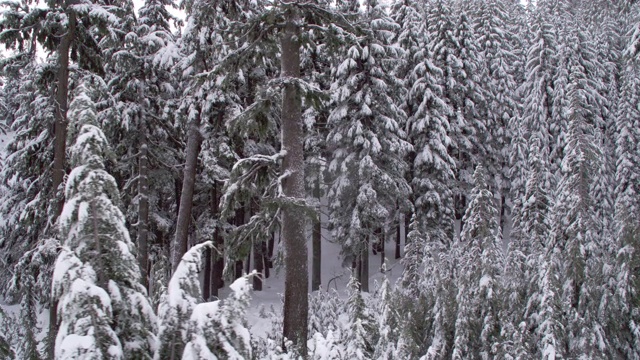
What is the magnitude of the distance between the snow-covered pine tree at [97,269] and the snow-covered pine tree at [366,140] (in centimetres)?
1753

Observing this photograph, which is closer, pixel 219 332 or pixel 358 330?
pixel 219 332

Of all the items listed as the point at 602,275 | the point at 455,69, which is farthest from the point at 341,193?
the point at 602,275

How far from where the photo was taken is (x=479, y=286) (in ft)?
29.6

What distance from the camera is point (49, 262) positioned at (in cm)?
1506

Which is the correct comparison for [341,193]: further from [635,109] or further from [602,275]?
[635,109]

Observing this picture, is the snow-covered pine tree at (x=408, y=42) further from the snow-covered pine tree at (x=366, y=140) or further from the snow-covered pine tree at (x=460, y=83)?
the snow-covered pine tree at (x=366, y=140)

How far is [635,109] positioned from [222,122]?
82.9ft

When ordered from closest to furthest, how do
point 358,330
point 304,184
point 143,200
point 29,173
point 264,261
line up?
point 358,330, point 304,184, point 143,200, point 29,173, point 264,261

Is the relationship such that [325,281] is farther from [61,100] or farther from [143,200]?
[61,100]

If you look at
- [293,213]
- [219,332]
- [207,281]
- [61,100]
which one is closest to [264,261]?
[207,281]

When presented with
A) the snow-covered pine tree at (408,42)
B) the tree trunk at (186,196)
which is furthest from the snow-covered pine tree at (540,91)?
the tree trunk at (186,196)

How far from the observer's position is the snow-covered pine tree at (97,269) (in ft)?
12.0

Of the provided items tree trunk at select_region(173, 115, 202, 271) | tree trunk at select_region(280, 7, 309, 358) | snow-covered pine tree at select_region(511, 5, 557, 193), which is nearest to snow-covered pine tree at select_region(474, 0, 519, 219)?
snow-covered pine tree at select_region(511, 5, 557, 193)

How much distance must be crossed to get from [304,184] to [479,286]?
386cm
